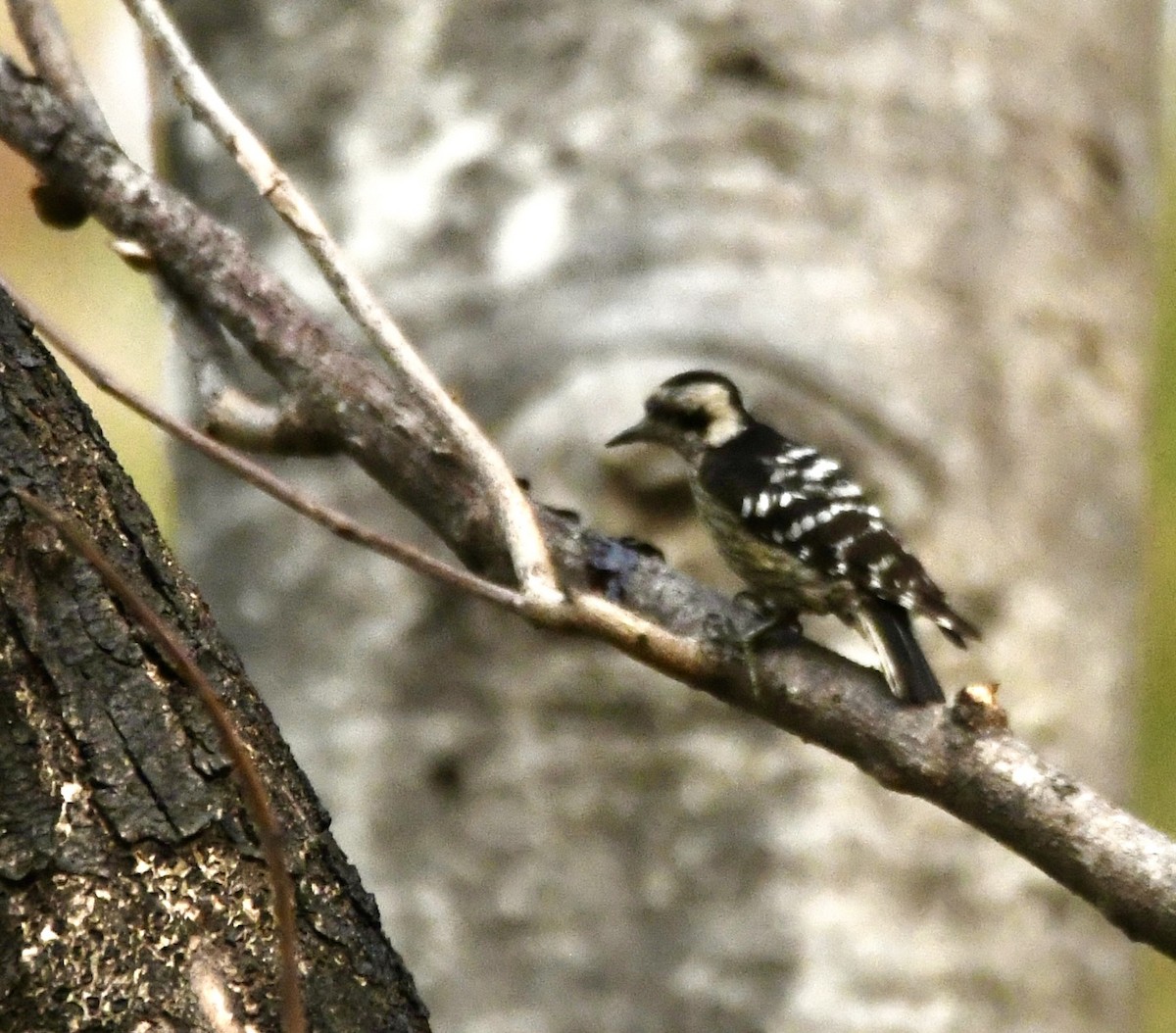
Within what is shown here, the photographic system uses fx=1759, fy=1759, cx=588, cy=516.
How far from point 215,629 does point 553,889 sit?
208cm

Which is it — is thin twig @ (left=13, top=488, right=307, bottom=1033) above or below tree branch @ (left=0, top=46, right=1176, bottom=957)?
below

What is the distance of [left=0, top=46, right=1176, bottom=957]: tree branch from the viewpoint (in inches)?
83.7

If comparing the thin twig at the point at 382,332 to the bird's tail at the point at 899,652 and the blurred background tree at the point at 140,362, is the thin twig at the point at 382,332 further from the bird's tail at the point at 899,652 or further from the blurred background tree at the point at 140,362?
the blurred background tree at the point at 140,362

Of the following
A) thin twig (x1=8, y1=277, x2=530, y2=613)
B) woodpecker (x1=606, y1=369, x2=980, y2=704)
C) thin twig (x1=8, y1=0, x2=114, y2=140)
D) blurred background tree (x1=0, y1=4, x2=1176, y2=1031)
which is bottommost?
thin twig (x1=8, y1=277, x2=530, y2=613)

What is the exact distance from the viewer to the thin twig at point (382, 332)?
7.56 ft

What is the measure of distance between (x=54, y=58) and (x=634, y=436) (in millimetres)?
1473

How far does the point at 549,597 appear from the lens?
2219mm

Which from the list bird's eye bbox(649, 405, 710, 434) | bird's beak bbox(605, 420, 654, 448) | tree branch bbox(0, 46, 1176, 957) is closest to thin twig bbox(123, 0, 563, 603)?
tree branch bbox(0, 46, 1176, 957)

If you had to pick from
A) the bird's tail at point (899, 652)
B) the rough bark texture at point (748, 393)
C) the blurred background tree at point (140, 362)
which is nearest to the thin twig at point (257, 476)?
the bird's tail at point (899, 652)

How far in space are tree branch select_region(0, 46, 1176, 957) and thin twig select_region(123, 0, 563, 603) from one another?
2.2 inches

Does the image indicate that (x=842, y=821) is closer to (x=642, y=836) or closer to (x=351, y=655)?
(x=642, y=836)

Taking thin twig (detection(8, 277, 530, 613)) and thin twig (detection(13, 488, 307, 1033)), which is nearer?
thin twig (detection(13, 488, 307, 1033))

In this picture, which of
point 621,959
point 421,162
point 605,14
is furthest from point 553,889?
point 605,14

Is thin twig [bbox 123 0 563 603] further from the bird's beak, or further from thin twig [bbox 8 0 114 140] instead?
the bird's beak
